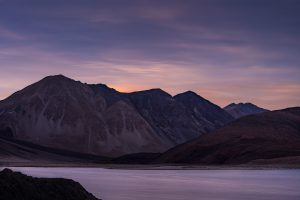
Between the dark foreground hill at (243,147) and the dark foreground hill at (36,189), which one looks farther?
the dark foreground hill at (243,147)

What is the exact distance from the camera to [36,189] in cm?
2708

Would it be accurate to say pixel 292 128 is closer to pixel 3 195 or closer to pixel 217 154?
pixel 217 154

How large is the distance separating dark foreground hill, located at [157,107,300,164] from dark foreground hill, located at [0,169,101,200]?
9787 centimetres

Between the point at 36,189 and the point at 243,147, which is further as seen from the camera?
the point at 243,147

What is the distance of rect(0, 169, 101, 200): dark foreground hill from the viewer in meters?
25.2

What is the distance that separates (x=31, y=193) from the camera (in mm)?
26078

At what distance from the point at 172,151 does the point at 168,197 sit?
492ft

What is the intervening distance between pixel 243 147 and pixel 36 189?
137469 millimetres

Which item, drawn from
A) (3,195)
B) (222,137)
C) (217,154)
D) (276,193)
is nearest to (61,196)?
(3,195)

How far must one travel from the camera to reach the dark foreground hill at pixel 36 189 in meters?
25.2

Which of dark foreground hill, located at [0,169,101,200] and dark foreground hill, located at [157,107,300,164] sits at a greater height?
dark foreground hill, located at [157,107,300,164]

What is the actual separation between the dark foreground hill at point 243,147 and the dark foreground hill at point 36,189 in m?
97.9

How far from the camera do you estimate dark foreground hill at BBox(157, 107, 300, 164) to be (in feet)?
471

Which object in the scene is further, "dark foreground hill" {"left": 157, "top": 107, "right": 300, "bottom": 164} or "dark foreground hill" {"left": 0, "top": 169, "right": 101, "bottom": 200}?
"dark foreground hill" {"left": 157, "top": 107, "right": 300, "bottom": 164}
